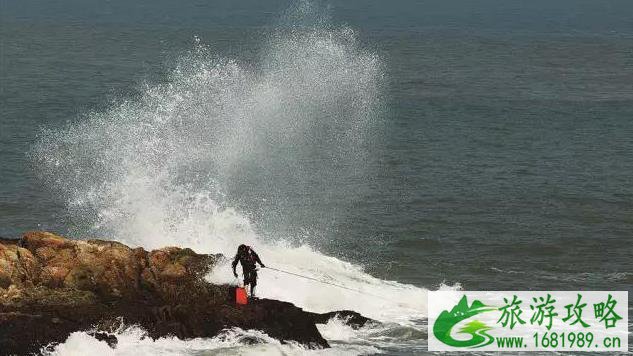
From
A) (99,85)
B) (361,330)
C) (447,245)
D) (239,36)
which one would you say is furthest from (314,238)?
(239,36)

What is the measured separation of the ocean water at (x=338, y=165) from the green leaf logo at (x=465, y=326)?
0.73 m

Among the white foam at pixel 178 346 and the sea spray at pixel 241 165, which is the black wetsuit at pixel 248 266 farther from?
the white foam at pixel 178 346

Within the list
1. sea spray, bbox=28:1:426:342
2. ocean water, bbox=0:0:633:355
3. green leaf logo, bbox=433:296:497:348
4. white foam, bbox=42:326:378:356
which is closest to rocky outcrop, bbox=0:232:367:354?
white foam, bbox=42:326:378:356

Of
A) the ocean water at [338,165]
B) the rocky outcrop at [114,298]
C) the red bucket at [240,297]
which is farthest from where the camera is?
the ocean water at [338,165]

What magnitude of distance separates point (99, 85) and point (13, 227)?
41527 mm

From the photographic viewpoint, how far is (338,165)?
69.2 metres

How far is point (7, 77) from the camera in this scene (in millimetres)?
97750

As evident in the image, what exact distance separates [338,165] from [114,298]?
33.0 m

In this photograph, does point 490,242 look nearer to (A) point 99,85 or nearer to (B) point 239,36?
(A) point 99,85

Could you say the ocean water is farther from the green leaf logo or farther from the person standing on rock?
the person standing on rock

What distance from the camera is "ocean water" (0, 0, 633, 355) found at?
47.4 m

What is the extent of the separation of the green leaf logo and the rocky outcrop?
102 inches

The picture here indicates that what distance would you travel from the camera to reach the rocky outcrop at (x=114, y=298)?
35469 mm

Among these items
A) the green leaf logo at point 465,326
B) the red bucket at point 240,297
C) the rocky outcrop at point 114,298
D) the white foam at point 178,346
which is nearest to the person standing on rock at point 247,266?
the red bucket at point 240,297
